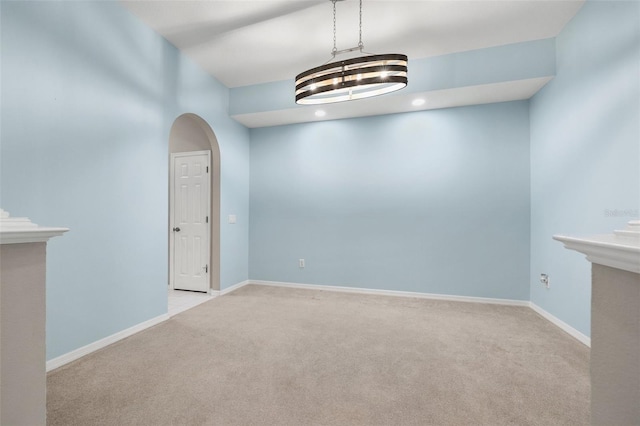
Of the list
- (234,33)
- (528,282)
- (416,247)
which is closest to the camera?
(234,33)

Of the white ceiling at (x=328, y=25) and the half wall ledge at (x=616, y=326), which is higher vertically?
the white ceiling at (x=328, y=25)

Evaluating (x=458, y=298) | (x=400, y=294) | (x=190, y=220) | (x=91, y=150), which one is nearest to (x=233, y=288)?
(x=190, y=220)

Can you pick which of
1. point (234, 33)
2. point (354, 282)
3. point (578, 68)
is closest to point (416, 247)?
point (354, 282)

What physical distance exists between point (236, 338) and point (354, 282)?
217 centimetres

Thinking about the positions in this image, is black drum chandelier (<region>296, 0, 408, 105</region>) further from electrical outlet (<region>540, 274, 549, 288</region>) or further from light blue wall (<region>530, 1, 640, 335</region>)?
electrical outlet (<region>540, 274, 549, 288</region>)

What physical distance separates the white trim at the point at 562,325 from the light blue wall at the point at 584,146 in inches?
2.2

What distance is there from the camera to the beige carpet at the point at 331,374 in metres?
1.68

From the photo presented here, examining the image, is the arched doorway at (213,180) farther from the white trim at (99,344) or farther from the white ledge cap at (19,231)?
the white ledge cap at (19,231)

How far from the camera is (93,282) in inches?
96.1

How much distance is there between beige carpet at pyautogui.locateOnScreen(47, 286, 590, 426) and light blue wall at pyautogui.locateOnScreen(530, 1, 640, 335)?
65 centimetres

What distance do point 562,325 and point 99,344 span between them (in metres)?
4.46

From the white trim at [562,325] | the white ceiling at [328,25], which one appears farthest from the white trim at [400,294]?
the white ceiling at [328,25]

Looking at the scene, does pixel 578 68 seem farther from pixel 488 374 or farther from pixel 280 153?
pixel 280 153

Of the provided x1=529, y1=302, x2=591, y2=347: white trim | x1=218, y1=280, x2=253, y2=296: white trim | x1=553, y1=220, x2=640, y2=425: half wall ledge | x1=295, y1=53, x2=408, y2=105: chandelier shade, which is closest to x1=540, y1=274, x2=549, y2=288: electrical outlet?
x1=529, y1=302, x2=591, y2=347: white trim
